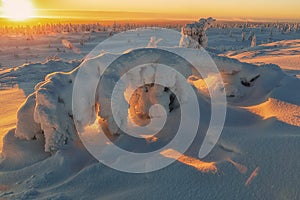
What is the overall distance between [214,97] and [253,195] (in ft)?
9.08

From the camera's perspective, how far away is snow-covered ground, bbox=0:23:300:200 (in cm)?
322

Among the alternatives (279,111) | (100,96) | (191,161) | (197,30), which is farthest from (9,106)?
(279,111)

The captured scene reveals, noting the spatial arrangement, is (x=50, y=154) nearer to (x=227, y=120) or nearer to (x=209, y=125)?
(x=209, y=125)

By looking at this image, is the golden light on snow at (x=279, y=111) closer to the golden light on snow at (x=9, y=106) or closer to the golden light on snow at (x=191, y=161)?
the golden light on snow at (x=191, y=161)

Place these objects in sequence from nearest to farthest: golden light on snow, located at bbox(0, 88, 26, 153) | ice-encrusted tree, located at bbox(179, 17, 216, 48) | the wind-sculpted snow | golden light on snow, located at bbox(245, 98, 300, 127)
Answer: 1. golden light on snow, located at bbox(245, 98, 300, 127)
2. the wind-sculpted snow
3. golden light on snow, located at bbox(0, 88, 26, 153)
4. ice-encrusted tree, located at bbox(179, 17, 216, 48)

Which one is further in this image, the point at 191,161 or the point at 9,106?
the point at 9,106

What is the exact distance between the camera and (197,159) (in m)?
3.81

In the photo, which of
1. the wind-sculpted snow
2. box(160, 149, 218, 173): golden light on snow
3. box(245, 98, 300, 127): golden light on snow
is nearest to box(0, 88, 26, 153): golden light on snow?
the wind-sculpted snow

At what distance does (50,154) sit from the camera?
4.68 metres

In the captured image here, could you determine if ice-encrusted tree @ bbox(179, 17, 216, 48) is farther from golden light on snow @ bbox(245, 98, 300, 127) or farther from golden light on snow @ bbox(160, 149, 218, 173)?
golden light on snow @ bbox(160, 149, 218, 173)

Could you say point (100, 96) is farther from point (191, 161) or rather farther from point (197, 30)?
point (197, 30)

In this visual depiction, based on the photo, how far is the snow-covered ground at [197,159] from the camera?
3219mm

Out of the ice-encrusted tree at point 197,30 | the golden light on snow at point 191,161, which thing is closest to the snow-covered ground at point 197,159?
the golden light on snow at point 191,161

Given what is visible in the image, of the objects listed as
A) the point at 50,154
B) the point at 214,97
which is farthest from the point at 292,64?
the point at 50,154
